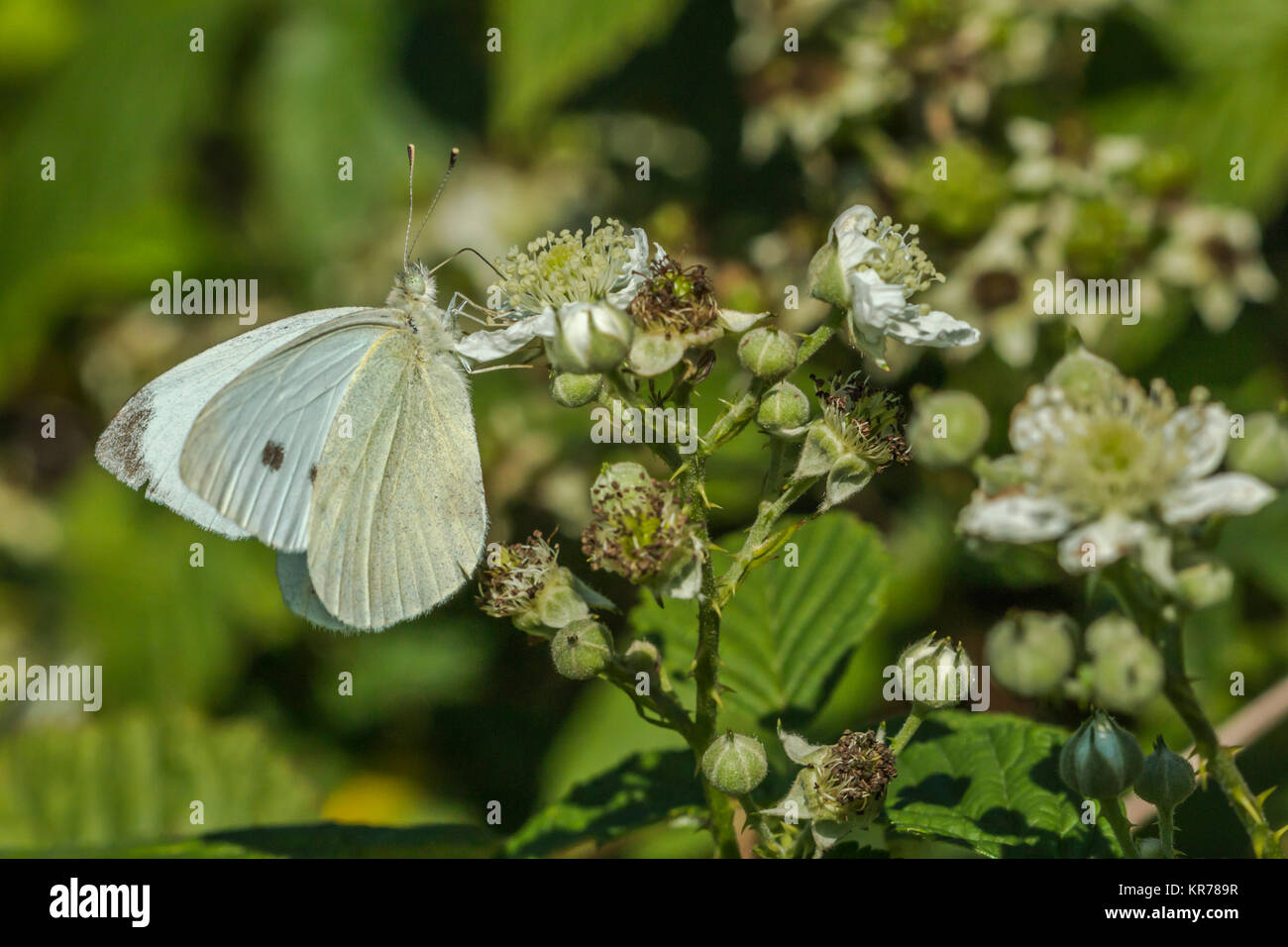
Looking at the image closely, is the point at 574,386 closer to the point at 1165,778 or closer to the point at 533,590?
the point at 533,590

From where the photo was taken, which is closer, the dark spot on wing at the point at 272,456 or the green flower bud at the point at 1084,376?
the green flower bud at the point at 1084,376

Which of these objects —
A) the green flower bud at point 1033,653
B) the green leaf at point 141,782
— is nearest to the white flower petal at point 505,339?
the green flower bud at point 1033,653

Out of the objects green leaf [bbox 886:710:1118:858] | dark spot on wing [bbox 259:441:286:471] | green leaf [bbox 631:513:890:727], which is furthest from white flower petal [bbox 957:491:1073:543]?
dark spot on wing [bbox 259:441:286:471]

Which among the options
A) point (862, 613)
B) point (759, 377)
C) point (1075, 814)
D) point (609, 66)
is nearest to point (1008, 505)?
point (759, 377)

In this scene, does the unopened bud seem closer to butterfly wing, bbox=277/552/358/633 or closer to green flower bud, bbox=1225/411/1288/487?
green flower bud, bbox=1225/411/1288/487

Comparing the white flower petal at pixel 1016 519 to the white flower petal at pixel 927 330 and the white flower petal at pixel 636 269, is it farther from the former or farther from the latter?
the white flower petal at pixel 636 269
